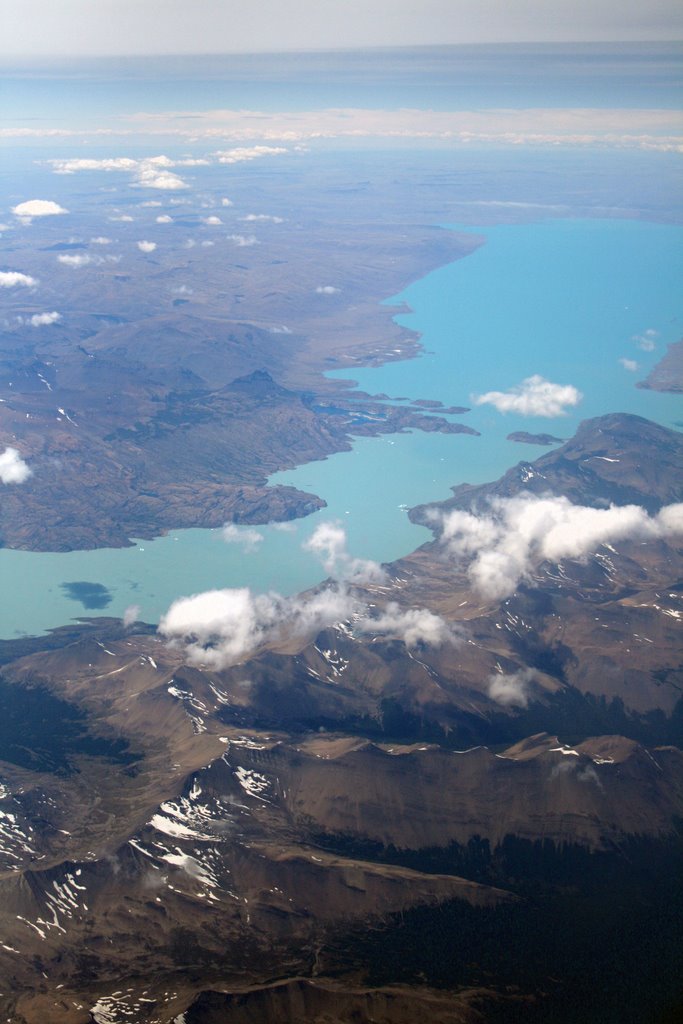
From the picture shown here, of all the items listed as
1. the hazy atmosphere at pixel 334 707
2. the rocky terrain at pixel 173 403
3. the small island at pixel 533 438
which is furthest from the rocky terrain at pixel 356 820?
the small island at pixel 533 438

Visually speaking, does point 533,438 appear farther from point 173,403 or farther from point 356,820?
point 356,820

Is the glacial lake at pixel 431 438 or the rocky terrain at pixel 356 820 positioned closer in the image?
the rocky terrain at pixel 356 820

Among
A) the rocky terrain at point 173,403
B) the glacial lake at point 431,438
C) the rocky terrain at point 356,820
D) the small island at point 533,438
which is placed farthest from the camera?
the small island at point 533,438

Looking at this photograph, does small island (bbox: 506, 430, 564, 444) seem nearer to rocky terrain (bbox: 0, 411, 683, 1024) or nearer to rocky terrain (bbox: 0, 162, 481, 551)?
rocky terrain (bbox: 0, 162, 481, 551)

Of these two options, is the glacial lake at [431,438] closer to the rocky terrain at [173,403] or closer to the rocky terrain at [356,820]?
the rocky terrain at [173,403]

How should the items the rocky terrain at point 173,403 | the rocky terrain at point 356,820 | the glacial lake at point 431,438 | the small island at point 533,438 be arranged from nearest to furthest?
1. the rocky terrain at point 356,820
2. the glacial lake at point 431,438
3. the rocky terrain at point 173,403
4. the small island at point 533,438

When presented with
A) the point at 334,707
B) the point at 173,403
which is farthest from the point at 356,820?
the point at 173,403

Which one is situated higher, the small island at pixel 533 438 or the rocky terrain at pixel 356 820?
the rocky terrain at pixel 356 820
